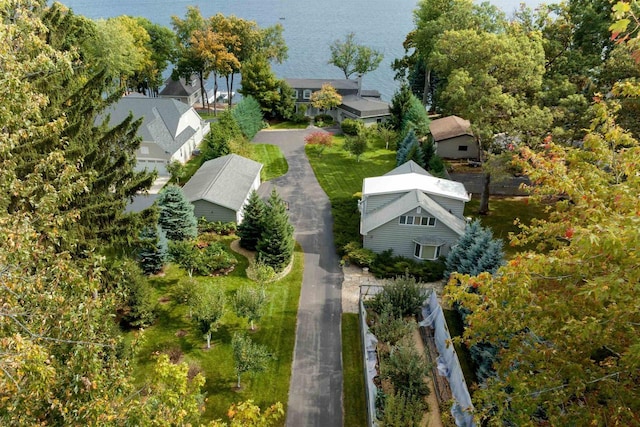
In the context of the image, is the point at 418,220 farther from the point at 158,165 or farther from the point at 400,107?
the point at 400,107

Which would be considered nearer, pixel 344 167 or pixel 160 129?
pixel 160 129

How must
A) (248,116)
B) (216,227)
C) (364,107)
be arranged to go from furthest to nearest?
(364,107), (248,116), (216,227)

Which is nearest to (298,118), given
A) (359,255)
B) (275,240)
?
(359,255)

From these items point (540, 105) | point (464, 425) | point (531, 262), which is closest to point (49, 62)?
point (531, 262)

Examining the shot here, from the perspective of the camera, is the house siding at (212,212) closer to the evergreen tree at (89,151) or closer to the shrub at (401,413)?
the evergreen tree at (89,151)

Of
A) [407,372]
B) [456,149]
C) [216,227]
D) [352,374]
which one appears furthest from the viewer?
[456,149]

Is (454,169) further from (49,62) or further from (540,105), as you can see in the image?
(49,62)

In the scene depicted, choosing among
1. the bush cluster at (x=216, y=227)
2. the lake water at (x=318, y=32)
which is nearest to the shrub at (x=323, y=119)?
the lake water at (x=318, y=32)
